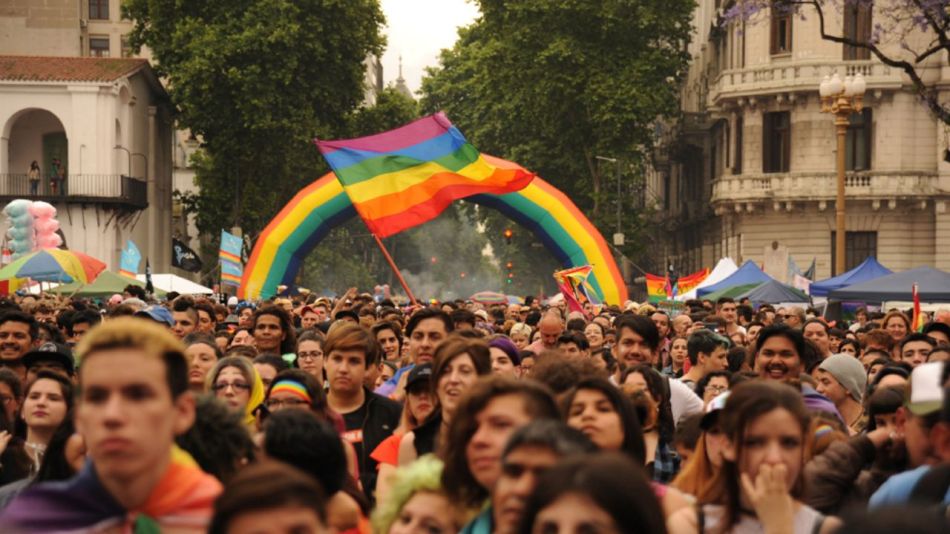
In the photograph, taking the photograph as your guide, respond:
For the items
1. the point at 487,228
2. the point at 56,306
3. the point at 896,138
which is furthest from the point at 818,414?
the point at 487,228

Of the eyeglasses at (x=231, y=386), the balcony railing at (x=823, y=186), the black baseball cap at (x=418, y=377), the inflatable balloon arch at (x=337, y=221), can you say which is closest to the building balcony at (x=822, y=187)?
the balcony railing at (x=823, y=186)

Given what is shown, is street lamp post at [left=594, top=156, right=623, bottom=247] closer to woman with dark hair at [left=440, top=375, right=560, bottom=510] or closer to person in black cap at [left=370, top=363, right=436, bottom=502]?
person in black cap at [left=370, top=363, right=436, bottom=502]

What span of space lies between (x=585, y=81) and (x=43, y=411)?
47023mm

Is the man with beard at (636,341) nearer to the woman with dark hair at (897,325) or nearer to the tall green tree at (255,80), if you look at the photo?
the woman with dark hair at (897,325)

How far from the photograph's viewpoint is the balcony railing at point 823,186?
4922cm

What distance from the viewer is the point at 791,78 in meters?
50.3

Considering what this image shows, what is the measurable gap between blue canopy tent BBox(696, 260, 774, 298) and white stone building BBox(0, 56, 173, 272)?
76.6 feet

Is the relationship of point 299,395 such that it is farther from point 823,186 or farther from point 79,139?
point 79,139

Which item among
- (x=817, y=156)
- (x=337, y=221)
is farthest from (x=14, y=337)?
(x=817, y=156)

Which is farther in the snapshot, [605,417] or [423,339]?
[423,339]

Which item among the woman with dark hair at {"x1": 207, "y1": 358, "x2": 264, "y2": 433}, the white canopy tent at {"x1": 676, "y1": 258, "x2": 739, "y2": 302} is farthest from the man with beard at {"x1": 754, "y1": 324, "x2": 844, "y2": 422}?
the white canopy tent at {"x1": 676, "y1": 258, "x2": 739, "y2": 302}

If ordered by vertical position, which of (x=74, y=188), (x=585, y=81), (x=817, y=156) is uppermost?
(x=585, y=81)

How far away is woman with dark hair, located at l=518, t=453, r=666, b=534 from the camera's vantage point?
3.83 m

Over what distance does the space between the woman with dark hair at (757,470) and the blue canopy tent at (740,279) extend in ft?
89.4
